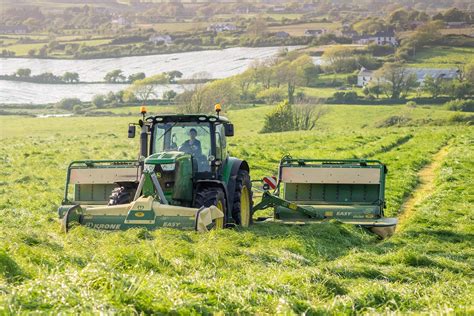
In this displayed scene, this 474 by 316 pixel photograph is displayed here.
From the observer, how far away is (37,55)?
342 ft

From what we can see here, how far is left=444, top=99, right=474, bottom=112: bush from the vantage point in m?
74.8

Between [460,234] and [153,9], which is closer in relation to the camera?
[460,234]

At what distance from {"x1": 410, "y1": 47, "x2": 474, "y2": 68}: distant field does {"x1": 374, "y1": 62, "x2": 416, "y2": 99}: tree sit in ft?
27.5

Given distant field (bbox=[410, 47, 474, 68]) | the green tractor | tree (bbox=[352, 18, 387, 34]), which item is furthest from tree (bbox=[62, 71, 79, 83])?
the green tractor

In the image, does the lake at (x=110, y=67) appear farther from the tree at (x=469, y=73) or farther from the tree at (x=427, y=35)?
the tree at (x=469, y=73)

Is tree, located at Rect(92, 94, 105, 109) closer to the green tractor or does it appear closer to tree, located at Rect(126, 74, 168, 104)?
tree, located at Rect(126, 74, 168, 104)

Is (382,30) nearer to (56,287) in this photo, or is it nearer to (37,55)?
(37,55)

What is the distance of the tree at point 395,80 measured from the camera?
8562cm

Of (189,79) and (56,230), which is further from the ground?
(56,230)

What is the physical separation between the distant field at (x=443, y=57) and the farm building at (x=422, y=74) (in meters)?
3.60

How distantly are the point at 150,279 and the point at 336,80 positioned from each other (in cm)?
9060

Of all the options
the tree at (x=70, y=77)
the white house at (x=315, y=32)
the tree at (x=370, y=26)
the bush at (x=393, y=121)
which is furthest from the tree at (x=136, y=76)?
the tree at (x=370, y=26)

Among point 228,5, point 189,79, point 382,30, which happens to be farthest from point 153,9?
point 189,79

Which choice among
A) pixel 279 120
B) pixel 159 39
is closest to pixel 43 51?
pixel 159 39
